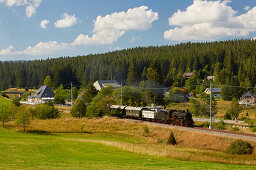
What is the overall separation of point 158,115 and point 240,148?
72.8 feet

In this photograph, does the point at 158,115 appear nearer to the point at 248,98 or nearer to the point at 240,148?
the point at 240,148

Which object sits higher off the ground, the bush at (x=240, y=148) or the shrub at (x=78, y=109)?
the shrub at (x=78, y=109)

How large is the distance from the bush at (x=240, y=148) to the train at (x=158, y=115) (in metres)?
13.9

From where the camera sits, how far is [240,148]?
1336 inches

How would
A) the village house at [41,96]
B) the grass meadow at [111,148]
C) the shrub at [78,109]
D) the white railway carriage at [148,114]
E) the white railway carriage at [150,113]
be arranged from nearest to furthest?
the grass meadow at [111,148] → the white railway carriage at [150,113] → the white railway carriage at [148,114] → the shrub at [78,109] → the village house at [41,96]

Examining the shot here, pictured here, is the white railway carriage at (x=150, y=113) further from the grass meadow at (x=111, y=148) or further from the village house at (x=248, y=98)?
the village house at (x=248, y=98)

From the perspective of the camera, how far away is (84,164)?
2111cm

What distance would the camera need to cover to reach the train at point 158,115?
4884 centimetres

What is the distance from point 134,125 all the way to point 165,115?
7172mm

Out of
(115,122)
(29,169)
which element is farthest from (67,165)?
(115,122)

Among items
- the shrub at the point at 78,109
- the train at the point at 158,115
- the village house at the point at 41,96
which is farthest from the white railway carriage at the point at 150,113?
the village house at the point at 41,96

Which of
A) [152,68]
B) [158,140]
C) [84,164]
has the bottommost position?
[158,140]

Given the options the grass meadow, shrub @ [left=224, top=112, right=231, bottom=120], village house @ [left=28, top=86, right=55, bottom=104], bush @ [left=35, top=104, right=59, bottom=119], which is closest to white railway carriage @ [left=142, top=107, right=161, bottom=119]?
the grass meadow

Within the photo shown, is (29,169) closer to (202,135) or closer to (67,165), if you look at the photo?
(67,165)
